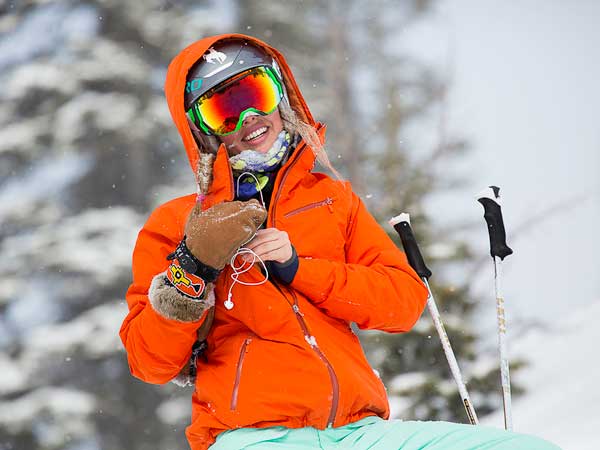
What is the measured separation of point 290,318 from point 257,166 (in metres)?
0.51

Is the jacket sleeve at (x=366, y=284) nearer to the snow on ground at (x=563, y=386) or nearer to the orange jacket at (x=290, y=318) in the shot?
the orange jacket at (x=290, y=318)

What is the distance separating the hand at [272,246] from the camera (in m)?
2.06

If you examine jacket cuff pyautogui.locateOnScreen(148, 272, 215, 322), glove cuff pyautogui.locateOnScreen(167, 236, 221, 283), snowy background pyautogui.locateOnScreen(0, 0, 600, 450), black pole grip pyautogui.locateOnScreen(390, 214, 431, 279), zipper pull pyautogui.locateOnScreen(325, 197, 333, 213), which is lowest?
snowy background pyautogui.locateOnScreen(0, 0, 600, 450)

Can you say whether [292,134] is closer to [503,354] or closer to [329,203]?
[329,203]

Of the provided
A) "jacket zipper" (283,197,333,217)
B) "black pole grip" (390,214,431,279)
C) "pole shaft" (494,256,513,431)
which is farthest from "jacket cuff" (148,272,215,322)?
"pole shaft" (494,256,513,431)

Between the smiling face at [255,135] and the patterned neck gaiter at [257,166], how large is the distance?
20 mm

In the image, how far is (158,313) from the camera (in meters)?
2.04

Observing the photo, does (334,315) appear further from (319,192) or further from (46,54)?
(46,54)

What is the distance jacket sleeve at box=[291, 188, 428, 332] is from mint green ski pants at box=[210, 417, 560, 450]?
1.00 feet

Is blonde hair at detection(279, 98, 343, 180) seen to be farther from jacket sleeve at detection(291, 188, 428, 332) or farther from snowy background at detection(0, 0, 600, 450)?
snowy background at detection(0, 0, 600, 450)

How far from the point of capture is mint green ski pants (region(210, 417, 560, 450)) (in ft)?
6.28

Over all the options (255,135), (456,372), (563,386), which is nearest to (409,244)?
(456,372)

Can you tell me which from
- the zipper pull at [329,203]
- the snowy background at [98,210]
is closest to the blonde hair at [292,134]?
the zipper pull at [329,203]

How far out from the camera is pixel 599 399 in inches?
211
